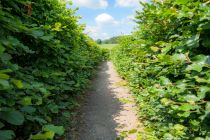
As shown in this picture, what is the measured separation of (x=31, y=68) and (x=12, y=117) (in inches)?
91.8

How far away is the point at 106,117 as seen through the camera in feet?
25.5

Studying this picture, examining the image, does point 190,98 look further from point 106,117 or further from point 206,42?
point 106,117

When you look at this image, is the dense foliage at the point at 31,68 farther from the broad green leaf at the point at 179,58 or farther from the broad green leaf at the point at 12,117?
the broad green leaf at the point at 179,58

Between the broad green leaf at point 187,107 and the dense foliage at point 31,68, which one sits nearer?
the dense foliage at point 31,68

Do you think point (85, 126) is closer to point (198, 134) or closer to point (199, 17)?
point (198, 134)

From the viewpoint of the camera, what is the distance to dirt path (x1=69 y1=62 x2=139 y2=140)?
6.33 metres

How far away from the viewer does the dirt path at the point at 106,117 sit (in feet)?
20.8

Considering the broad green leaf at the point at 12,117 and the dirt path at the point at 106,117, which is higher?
the broad green leaf at the point at 12,117

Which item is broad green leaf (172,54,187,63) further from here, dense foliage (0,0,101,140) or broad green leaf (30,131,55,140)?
broad green leaf (30,131,55,140)

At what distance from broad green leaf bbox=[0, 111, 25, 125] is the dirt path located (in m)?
2.95

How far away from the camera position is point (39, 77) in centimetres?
429

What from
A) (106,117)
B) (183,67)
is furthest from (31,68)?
(106,117)

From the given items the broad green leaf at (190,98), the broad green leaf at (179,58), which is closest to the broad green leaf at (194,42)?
the broad green leaf at (179,58)

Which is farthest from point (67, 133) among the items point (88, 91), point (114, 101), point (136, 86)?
point (88, 91)
